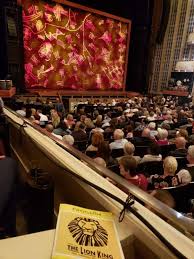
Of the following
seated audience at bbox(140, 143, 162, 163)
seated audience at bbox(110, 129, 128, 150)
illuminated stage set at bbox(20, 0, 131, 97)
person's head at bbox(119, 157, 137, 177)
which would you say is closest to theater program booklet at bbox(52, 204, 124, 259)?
person's head at bbox(119, 157, 137, 177)

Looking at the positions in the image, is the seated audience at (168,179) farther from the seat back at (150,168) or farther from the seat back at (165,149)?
the seat back at (165,149)

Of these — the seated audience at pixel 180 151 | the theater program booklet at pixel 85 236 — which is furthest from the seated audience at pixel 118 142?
the theater program booklet at pixel 85 236

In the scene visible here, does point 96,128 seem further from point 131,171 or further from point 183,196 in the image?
point 183,196

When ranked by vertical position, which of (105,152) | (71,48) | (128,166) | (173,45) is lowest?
(105,152)

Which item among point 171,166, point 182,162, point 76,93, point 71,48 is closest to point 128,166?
point 171,166

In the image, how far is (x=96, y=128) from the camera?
4.12m

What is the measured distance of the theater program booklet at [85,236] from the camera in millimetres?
682

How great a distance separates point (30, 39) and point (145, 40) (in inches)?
226

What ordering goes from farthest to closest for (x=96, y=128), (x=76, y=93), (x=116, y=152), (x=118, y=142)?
(x=76, y=93) < (x=96, y=128) < (x=118, y=142) < (x=116, y=152)

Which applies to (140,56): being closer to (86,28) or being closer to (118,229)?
(86,28)

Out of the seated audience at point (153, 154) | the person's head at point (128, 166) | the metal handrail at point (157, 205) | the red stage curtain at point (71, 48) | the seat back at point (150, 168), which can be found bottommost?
the seat back at point (150, 168)

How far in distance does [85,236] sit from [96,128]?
134 inches

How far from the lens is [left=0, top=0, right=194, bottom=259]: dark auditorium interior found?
30.5 inches

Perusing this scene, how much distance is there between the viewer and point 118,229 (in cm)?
80
